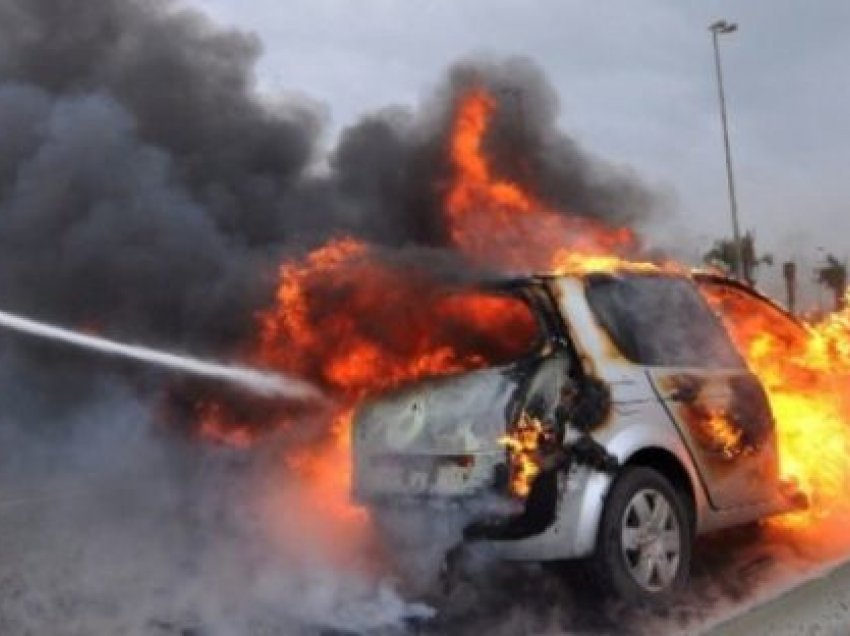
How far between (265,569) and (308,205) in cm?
430

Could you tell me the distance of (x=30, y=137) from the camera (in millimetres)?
8289

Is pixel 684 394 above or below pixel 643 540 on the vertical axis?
above

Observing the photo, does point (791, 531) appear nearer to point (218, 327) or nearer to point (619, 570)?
point (619, 570)

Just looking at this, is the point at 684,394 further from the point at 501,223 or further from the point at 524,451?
the point at 501,223

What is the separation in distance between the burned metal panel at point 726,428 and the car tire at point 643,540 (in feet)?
0.96

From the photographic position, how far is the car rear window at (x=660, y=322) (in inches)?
217

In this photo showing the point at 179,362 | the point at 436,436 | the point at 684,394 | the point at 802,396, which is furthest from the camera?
the point at 179,362

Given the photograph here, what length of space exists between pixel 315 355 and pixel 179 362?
1850 millimetres

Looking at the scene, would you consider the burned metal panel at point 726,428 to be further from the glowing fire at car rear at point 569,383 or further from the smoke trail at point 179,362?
the smoke trail at point 179,362

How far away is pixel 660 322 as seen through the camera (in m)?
5.76

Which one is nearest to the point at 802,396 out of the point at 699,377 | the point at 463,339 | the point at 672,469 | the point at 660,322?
the point at 699,377

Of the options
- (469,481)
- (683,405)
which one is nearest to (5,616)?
(469,481)

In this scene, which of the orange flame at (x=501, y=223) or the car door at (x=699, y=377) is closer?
the car door at (x=699, y=377)

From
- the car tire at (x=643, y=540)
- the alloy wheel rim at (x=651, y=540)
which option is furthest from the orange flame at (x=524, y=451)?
the alloy wheel rim at (x=651, y=540)
